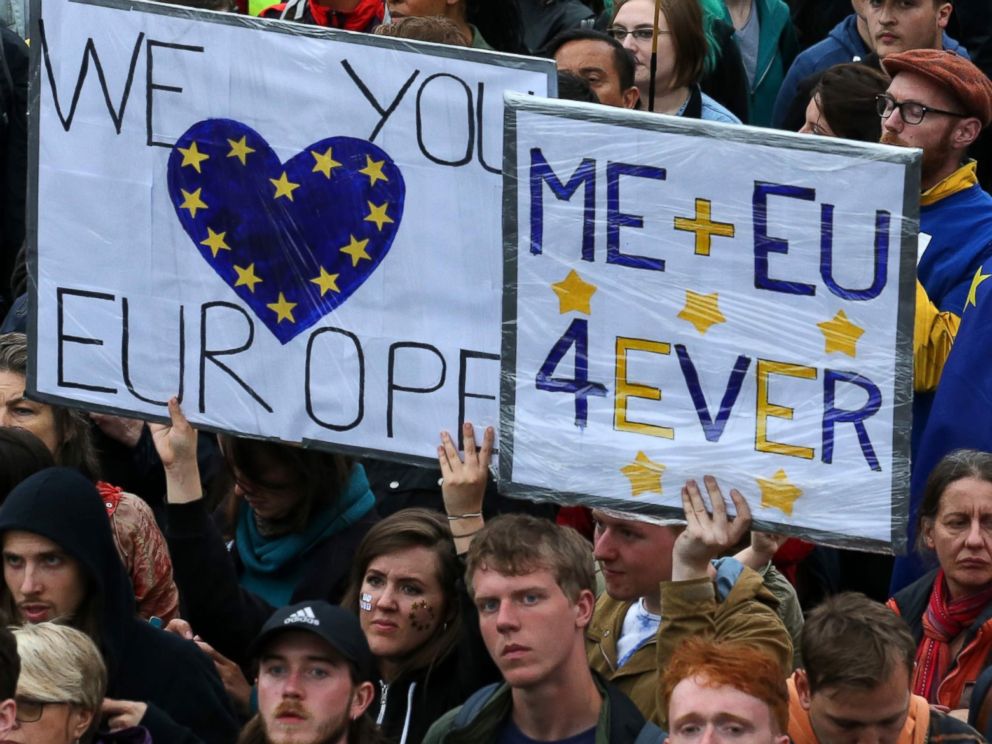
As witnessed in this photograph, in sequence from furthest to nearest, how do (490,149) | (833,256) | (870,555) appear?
(870,555) → (490,149) → (833,256)

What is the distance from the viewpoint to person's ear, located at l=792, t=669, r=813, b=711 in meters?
5.54

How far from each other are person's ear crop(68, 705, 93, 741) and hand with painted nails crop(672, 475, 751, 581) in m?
1.46

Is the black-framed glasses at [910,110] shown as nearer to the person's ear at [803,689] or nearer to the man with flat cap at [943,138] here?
the man with flat cap at [943,138]

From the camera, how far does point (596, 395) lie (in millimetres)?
5656

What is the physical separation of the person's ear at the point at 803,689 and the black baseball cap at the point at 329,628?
41.4 inches

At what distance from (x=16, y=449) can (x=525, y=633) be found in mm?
1835

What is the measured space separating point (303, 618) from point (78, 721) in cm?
59

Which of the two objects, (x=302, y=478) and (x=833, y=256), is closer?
(x=833, y=256)

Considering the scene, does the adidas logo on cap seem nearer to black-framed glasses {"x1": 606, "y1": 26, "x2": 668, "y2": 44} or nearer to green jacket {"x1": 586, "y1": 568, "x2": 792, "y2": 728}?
green jacket {"x1": 586, "y1": 568, "x2": 792, "y2": 728}

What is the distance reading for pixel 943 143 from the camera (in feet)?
24.3

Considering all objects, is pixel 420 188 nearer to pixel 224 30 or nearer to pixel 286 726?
pixel 224 30

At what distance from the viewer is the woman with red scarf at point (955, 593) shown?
239 inches

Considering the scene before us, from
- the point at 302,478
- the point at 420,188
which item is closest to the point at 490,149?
the point at 420,188

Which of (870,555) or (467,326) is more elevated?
(467,326)
